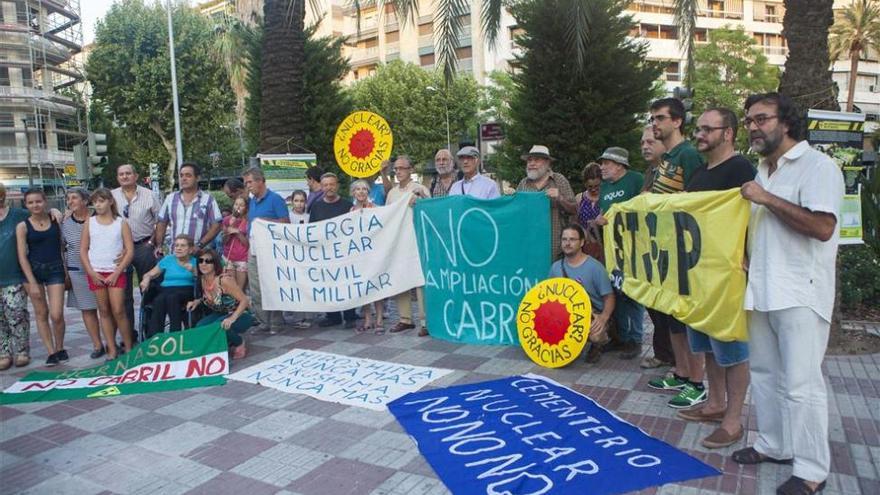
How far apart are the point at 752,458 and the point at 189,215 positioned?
5.92 m

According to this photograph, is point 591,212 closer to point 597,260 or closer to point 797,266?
point 597,260

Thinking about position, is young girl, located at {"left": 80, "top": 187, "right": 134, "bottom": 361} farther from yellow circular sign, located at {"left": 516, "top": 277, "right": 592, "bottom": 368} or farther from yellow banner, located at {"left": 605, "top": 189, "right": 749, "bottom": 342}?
yellow banner, located at {"left": 605, "top": 189, "right": 749, "bottom": 342}

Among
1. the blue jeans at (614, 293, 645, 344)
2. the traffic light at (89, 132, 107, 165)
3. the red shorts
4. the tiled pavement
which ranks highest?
the traffic light at (89, 132, 107, 165)

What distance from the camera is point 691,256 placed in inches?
157

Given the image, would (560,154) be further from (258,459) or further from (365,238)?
(258,459)

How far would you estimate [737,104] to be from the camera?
3384 centimetres

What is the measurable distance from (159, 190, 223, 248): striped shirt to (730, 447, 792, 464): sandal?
5.73 m

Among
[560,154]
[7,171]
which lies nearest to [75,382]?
[560,154]

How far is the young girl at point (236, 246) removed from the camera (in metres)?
7.53

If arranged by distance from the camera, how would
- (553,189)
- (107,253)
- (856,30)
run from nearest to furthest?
1. (553,189)
2. (107,253)
3. (856,30)

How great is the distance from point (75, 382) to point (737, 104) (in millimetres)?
35055

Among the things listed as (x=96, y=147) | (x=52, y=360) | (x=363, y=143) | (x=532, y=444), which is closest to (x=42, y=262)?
(x=52, y=360)

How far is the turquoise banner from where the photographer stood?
20.7 ft

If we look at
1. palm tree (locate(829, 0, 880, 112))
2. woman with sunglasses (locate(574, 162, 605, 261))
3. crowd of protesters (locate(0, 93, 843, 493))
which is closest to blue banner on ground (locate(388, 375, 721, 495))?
crowd of protesters (locate(0, 93, 843, 493))
